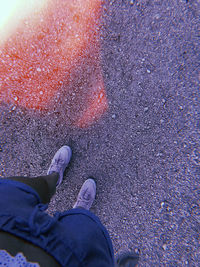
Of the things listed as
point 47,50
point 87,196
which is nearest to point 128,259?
point 87,196

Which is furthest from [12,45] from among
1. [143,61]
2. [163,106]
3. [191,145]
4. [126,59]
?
[191,145]

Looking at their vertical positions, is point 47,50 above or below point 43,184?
above

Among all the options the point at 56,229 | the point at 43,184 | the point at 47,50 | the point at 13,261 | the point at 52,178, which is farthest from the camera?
the point at 47,50

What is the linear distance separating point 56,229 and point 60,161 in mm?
661

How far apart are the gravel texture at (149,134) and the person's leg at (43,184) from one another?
336mm

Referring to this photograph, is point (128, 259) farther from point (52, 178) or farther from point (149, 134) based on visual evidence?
point (149, 134)

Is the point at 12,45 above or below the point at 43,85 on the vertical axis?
above

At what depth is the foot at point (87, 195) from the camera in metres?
1.43

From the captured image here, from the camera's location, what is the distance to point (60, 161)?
4.77 feet

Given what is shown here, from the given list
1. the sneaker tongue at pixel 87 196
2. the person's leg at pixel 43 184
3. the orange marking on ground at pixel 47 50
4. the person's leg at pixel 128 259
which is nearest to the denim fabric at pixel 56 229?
the person's leg at pixel 43 184

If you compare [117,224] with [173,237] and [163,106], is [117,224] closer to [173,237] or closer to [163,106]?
[173,237]

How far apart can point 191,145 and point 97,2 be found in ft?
4.86

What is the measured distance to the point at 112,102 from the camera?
1460 millimetres

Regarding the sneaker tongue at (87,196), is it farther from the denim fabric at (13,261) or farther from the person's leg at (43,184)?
the denim fabric at (13,261)
